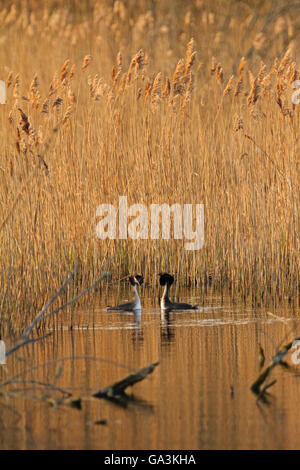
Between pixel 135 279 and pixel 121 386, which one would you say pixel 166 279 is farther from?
pixel 121 386

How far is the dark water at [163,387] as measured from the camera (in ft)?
14.4

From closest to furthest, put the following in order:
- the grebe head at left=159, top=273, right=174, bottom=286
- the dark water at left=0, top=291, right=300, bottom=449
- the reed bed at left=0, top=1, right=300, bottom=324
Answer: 1. the dark water at left=0, top=291, right=300, bottom=449
2. the grebe head at left=159, top=273, right=174, bottom=286
3. the reed bed at left=0, top=1, right=300, bottom=324

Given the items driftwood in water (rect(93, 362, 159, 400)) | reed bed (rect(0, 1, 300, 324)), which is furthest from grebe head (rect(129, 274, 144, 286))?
driftwood in water (rect(93, 362, 159, 400))

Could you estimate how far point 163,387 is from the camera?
17.5ft

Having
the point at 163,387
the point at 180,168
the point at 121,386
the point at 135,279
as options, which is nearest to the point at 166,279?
the point at 135,279

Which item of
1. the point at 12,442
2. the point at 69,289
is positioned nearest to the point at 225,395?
the point at 12,442

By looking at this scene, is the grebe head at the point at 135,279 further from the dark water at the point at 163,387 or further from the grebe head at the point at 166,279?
the dark water at the point at 163,387

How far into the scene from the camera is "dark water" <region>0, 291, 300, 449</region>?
4402 millimetres

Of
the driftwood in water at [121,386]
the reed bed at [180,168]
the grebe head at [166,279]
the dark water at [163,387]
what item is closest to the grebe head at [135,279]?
the grebe head at [166,279]

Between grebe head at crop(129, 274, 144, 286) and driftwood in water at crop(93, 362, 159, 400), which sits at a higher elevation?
grebe head at crop(129, 274, 144, 286)

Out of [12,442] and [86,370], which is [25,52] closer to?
[86,370]

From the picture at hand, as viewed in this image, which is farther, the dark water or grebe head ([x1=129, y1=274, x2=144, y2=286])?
grebe head ([x1=129, y1=274, x2=144, y2=286])

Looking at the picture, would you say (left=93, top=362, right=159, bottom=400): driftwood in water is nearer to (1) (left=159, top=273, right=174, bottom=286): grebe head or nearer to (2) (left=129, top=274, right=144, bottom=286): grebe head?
→ (1) (left=159, top=273, right=174, bottom=286): grebe head

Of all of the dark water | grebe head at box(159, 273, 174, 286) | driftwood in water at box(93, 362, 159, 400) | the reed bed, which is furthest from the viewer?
the reed bed
